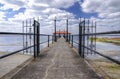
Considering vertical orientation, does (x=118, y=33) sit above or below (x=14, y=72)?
above

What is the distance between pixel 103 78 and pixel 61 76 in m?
1.17

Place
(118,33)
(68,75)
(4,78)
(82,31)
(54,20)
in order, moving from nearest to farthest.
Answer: (118,33), (4,78), (68,75), (82,31), (54,20)

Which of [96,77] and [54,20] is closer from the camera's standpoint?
[96,77]

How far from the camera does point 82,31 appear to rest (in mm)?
11164

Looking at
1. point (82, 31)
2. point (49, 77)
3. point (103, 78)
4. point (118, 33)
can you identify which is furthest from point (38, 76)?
point (82, 31)

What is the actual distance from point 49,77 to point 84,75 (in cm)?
105

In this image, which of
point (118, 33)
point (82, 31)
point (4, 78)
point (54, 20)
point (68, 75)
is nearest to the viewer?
point (118, 33)

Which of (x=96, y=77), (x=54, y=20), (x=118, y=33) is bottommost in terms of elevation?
(x=96, y=77)

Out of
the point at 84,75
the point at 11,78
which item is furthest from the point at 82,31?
the point at 11,78

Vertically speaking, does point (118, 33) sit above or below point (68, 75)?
above

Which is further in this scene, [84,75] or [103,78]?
[84,75]

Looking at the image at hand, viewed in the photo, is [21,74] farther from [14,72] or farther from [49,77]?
[49,77]

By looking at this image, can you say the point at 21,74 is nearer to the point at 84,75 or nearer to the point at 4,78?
the point at 4,78

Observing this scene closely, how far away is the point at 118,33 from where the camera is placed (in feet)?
12.3
